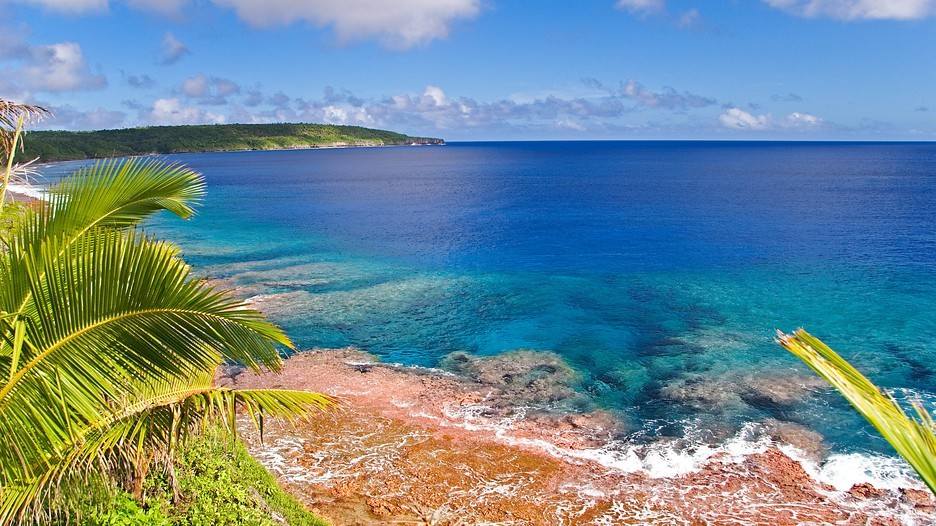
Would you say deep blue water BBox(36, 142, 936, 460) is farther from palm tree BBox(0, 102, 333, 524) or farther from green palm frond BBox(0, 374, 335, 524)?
palm tree BBox(0, 102, 333, 524)

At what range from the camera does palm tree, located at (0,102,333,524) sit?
5.99m

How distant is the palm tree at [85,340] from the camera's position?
5.99m

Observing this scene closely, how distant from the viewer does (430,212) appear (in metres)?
78.3

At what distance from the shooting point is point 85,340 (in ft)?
20.0

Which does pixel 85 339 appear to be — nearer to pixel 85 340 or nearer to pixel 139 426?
pixel 85 340

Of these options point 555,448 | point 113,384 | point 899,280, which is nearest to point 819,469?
point 555,448

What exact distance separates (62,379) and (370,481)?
12.7 metres

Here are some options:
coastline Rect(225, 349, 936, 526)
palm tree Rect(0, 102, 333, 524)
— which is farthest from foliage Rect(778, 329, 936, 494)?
coastline Rect(225, 349, 936, 526)

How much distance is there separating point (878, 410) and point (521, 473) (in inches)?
579

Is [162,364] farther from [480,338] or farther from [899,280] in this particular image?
[899,280]

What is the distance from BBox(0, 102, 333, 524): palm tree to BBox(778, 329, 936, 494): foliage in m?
4.98

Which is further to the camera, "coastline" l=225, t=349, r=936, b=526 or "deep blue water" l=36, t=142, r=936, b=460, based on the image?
"deep blue water" l=36, t=142, r=936, b=460

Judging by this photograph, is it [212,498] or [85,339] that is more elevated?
[85,339]

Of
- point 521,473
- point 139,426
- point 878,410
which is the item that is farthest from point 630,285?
point 878,410
